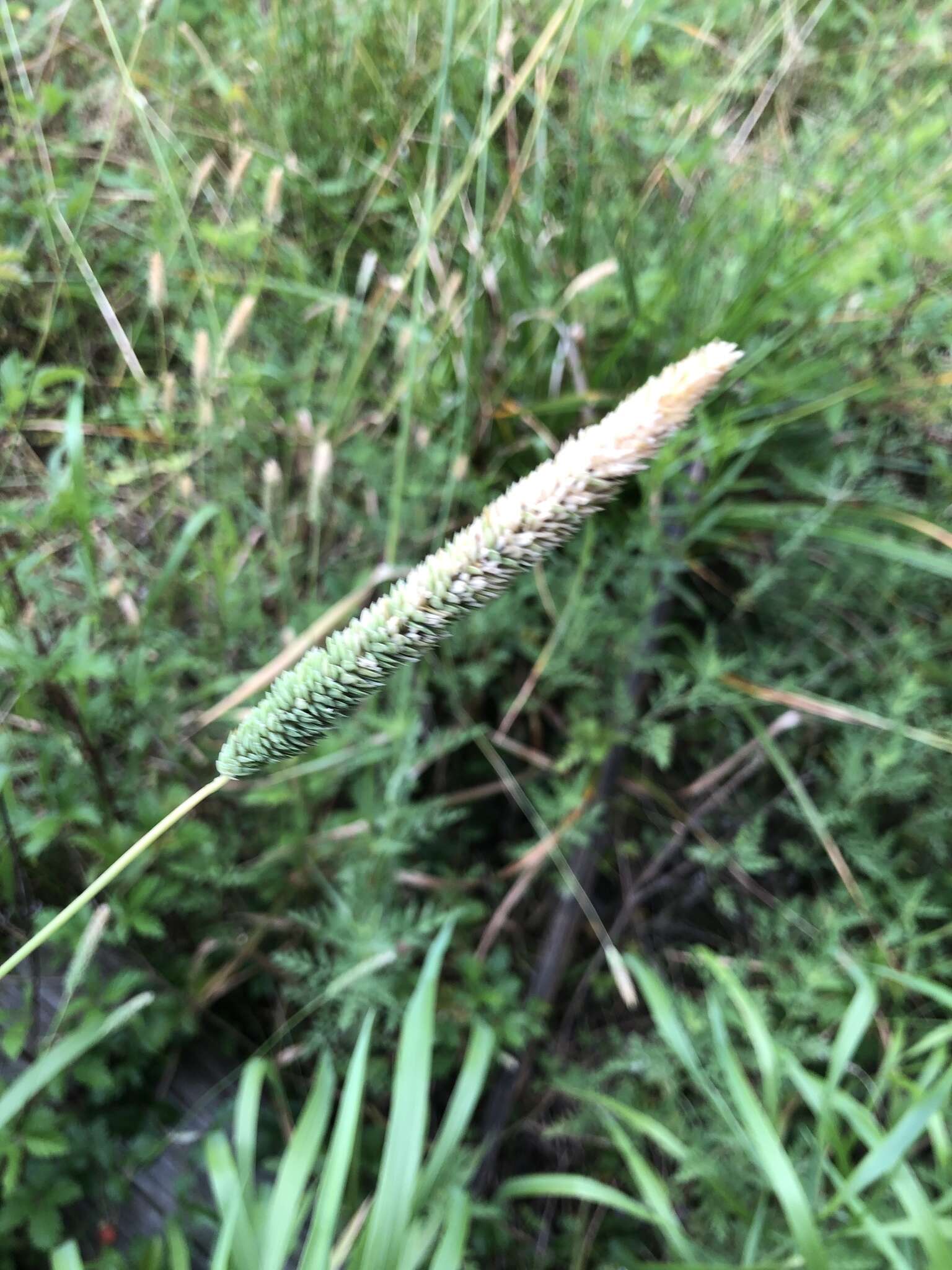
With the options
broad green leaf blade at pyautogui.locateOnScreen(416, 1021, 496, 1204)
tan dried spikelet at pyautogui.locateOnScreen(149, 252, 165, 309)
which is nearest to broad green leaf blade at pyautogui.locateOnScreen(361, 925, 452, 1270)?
broad green leaf blade at pyautogui.locateOnScreen(416, 1021, 496, 1204)

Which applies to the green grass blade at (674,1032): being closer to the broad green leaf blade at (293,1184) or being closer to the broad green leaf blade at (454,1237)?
the broad green leaf blade at (454,1237)

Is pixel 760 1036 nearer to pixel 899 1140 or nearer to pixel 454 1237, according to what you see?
pixel 899 1140

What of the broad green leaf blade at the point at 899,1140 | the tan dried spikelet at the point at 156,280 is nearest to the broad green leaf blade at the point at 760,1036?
the broad green leaf blade at the point at 899,1140

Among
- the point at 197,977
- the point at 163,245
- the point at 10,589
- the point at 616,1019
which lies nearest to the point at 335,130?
the point at 163,245

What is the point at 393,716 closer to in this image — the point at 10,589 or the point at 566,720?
the point at 566,720

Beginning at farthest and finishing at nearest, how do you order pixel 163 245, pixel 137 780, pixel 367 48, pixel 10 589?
1. pixel 367 48
2. pixel 163 245
3. pixel 137 780
4. pixel 10 589

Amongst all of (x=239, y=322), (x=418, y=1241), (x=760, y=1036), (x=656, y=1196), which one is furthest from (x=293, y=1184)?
(x=239, y=322)
